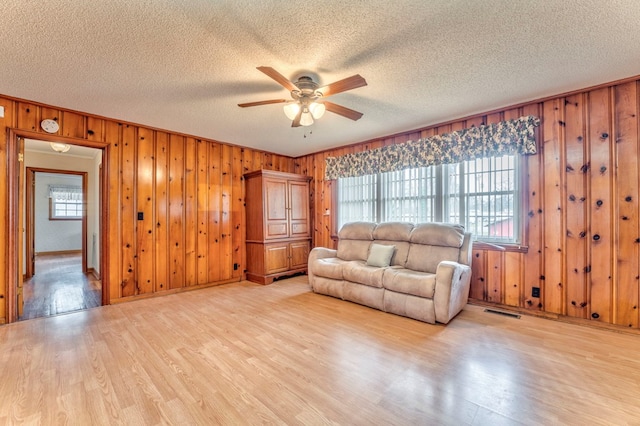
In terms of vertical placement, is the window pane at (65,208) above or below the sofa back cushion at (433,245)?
above

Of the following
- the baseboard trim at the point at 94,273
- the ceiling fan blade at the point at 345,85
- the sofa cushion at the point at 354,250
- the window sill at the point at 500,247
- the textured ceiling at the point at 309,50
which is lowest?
the baseboard trim at the point at 94,273

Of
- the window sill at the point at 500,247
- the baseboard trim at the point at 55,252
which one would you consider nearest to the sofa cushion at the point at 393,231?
the window sill at the point at 500,247

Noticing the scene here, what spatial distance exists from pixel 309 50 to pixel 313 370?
8.20 ft

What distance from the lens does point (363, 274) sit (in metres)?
3.56

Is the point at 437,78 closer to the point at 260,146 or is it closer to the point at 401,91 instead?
the point at 401,91

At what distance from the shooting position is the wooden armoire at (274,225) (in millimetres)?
4926

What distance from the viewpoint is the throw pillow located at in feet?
12.5

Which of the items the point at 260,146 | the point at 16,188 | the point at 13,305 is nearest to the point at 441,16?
the point at 260,146

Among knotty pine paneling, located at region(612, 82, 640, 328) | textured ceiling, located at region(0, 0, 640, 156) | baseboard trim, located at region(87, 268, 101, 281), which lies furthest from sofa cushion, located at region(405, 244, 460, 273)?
baseboard trim, located at region(87, 268, 101, 281)

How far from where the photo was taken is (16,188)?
315 centimetres

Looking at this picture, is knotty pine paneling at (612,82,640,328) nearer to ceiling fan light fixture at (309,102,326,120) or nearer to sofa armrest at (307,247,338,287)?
ceiling fan light fixture at (309,102,326,120)

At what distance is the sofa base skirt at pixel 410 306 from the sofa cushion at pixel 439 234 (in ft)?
2.91

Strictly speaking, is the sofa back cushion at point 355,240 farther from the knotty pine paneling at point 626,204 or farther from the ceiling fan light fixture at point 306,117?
the knotty pine paneling at point 626,204

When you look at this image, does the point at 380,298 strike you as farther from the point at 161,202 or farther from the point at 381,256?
the point at 161,202
